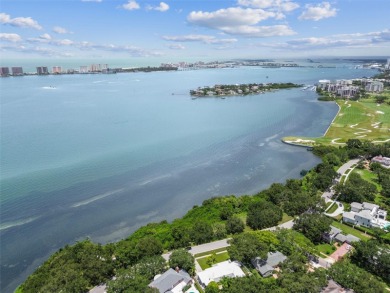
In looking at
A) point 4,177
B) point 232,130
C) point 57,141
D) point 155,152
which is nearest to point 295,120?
point 232,130

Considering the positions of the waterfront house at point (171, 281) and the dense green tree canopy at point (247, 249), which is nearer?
the waterfront house at point (171, 281)

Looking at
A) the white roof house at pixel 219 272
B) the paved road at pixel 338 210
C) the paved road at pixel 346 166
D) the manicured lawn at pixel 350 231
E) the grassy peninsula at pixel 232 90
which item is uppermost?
the grassy peninsula at pixel 232 90

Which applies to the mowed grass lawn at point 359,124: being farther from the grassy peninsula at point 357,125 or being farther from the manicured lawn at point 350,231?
the manicured lawn at point 350,231

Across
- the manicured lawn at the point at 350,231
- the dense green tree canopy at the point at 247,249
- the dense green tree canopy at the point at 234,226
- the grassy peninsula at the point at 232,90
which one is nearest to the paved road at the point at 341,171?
the manicured lawn at the point at 350,231

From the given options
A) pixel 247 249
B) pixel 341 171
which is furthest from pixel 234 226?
pixel 341 171

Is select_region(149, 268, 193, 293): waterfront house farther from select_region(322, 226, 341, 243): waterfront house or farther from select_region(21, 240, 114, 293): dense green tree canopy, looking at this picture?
select_region(322, 226, 341, 243): waterfront house

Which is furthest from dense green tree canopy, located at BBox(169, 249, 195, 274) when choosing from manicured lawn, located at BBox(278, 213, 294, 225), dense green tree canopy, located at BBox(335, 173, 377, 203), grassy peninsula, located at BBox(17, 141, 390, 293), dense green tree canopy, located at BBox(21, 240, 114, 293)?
dense green tree canopy, located at BBox(335, 173, 377, 203)
